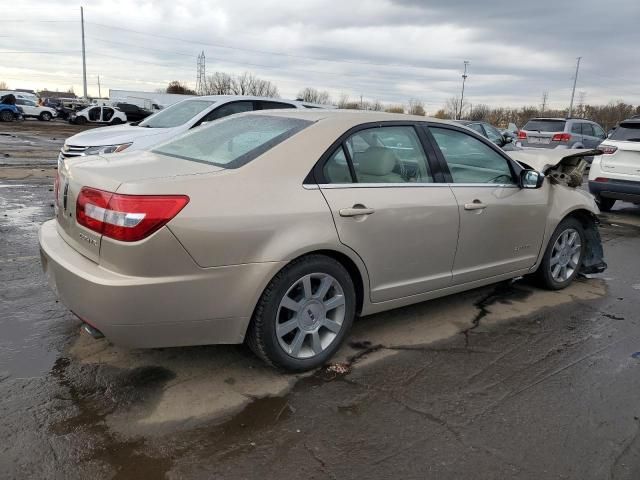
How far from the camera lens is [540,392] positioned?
130 inches

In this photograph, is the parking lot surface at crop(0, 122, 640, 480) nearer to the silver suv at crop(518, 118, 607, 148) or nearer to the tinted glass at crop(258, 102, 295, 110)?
the tinted glass at crop(258, 102, 295, 110)

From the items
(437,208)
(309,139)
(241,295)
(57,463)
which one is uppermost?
(309,139)

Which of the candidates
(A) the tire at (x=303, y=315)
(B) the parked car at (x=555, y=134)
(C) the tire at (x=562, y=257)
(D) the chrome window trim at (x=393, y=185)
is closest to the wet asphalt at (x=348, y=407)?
(A) the tire at (x=303, y=315)

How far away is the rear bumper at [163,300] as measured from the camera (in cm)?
274

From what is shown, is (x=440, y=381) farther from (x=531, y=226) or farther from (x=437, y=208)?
(x=531, y=226)

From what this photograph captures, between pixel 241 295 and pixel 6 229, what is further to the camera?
pixel 6 229

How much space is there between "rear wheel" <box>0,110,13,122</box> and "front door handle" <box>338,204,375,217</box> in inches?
1529

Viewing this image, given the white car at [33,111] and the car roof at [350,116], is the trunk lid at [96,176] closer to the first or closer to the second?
the car roof at [350,116]

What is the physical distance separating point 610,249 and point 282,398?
5.78 meters

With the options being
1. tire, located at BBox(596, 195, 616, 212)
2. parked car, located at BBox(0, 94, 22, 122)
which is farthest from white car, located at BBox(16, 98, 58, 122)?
tire, located at BBox(596, 195, 616, 212)

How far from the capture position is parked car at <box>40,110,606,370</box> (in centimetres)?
278

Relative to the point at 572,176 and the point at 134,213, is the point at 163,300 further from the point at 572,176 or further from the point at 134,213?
the point at 572,176

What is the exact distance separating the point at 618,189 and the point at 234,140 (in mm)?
8150

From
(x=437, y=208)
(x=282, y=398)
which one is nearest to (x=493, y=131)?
(x=437, y=208)
